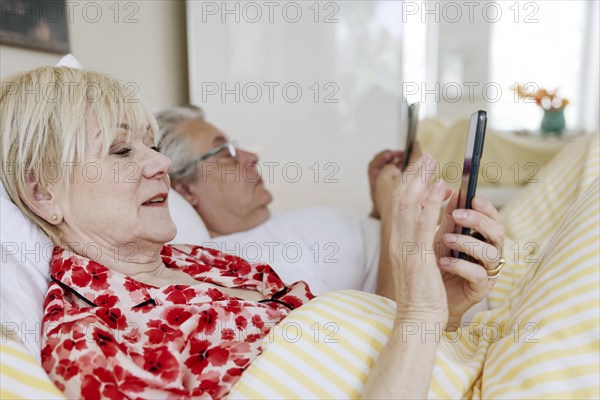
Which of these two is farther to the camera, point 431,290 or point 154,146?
point 154,146

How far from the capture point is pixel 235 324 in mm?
926

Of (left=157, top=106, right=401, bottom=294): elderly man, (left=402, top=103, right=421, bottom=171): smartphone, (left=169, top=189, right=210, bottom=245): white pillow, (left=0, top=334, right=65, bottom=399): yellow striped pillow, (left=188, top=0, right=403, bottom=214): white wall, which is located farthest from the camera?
(left=188, top=0, right=403, bottom=214): white wall

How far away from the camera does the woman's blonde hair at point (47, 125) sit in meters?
0.94

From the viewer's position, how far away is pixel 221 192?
1767 millimetres

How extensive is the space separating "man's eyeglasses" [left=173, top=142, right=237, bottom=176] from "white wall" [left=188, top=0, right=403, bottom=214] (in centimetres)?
113

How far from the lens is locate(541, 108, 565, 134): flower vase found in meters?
4.62

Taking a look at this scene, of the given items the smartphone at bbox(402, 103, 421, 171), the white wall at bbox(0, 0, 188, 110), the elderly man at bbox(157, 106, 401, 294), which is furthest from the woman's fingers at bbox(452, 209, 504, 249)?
the white wall at bbox(0, 0, 188, 110)

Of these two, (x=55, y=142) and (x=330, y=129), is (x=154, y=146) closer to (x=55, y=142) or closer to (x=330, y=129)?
(x=55, y=142)

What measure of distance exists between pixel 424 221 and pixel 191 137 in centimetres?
117

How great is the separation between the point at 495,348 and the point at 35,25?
1291 millimetres

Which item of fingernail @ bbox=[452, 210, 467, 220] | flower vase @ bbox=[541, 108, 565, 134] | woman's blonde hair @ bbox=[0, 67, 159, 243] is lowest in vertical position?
flower vase @ bbox=[541, 108, 565, 134]

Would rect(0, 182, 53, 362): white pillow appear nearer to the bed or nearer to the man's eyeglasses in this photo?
the bed

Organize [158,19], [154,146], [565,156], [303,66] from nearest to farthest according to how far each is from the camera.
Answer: [154,146]
[565,156]
[158,19]
[303,66]

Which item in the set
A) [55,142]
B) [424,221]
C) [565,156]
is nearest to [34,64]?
[55,142]
